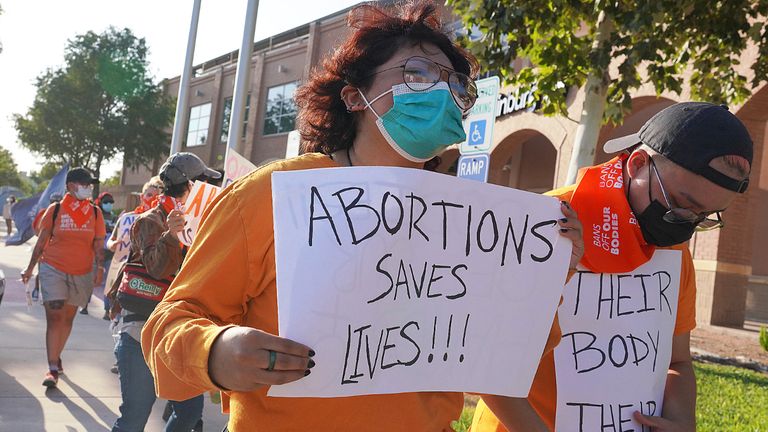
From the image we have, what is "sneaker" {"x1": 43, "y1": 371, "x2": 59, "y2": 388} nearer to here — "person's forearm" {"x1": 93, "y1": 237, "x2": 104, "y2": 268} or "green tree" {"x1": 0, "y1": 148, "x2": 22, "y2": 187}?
"person's forearm" {"x1": 93, "y1": 237, "x2": 104, "y2": 268}

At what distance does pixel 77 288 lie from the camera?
22.1 ft

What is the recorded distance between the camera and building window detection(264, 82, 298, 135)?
30.2m

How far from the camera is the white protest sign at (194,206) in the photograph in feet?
13.9

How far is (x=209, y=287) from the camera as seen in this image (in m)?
1.47

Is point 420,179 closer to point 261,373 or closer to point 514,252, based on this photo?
point 514,252

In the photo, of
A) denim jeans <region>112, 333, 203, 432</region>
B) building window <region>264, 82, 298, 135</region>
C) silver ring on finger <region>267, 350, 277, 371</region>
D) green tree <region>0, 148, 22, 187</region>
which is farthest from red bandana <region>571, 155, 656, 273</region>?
green tree <region>0, 148, 22, 187</region>

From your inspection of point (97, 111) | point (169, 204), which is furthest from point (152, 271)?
point (97, 111)

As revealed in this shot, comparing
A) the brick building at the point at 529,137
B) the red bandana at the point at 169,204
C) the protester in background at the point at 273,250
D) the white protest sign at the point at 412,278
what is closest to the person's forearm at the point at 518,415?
the protester in background at the point at 273,250

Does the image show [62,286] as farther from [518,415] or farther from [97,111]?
[97,111]

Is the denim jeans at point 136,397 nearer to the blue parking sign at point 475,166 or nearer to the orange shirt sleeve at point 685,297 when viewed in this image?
the orange shirt sleeve at point 685,297

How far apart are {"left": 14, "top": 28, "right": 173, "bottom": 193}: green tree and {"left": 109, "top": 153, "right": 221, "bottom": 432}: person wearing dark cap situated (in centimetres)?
3922

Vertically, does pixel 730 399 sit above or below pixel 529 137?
below

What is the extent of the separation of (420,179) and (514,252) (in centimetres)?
31

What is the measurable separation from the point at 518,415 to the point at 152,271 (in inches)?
112
